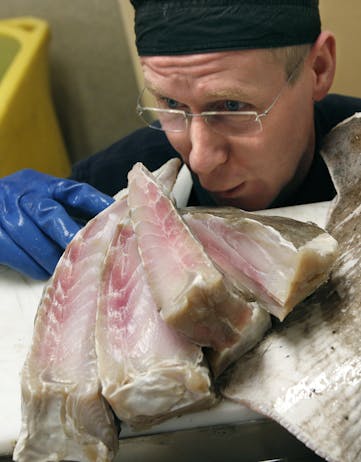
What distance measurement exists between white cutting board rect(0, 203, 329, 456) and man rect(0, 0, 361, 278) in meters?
0.05

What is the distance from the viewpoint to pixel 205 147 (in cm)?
111

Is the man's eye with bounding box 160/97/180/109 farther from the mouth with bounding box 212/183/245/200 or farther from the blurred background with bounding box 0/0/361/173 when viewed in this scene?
the blurred background with bounding box 0/0/361/173

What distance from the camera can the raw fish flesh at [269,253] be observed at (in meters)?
0.77

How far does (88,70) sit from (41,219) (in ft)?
6.45

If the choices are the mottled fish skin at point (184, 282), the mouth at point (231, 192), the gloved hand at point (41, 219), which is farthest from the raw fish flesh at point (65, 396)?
the mouth at point (231, 192)

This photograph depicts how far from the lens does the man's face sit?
3.47ft

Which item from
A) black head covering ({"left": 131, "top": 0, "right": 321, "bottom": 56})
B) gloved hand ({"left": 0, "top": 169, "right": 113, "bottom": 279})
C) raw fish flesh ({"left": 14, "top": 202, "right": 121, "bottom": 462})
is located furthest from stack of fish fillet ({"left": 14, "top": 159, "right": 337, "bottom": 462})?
black head covering ({"left": 131, "top": 0, "right": 321, "bottom": 56})

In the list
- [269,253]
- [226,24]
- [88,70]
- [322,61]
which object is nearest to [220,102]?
[226,24]

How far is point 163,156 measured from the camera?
170 cm

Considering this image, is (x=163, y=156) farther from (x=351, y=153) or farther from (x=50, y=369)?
(x=50, y=369)

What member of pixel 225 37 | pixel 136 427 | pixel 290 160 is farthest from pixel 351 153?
pixel 136 427

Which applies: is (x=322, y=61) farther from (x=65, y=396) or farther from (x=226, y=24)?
(x=65, y=396)

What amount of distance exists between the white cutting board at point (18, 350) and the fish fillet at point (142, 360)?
0.12ft

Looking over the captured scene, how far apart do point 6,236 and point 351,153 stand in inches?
29.4
